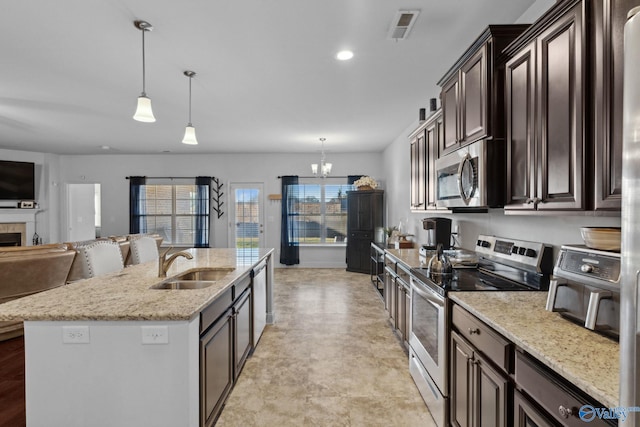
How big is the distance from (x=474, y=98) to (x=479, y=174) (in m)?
0.51

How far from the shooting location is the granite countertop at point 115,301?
1.54m

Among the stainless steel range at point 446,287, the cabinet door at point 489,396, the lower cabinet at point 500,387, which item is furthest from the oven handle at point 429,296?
the cabinet door at point 489,396

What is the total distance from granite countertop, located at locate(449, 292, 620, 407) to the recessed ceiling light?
216 centimetres

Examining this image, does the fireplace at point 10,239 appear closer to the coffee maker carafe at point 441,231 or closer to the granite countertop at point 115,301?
the granite countertop at point 115,301

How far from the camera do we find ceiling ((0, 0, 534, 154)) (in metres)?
2.18

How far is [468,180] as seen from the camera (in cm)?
212

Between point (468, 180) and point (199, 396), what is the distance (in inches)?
80.4

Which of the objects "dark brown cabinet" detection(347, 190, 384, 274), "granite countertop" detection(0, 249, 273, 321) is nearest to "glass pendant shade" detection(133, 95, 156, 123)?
"granite countertop" detection(0, 249, 273, 321)

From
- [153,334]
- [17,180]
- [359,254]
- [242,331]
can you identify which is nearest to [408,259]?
[242,331]

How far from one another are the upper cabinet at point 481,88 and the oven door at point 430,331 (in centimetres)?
107

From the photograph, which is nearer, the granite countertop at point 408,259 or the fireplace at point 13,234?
the granite countertop at point 408,259

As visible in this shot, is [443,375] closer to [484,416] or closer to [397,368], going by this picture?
[484,416]

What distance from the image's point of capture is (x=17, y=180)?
709 cm

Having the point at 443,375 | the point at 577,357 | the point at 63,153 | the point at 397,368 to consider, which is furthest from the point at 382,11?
the point at 63,153
